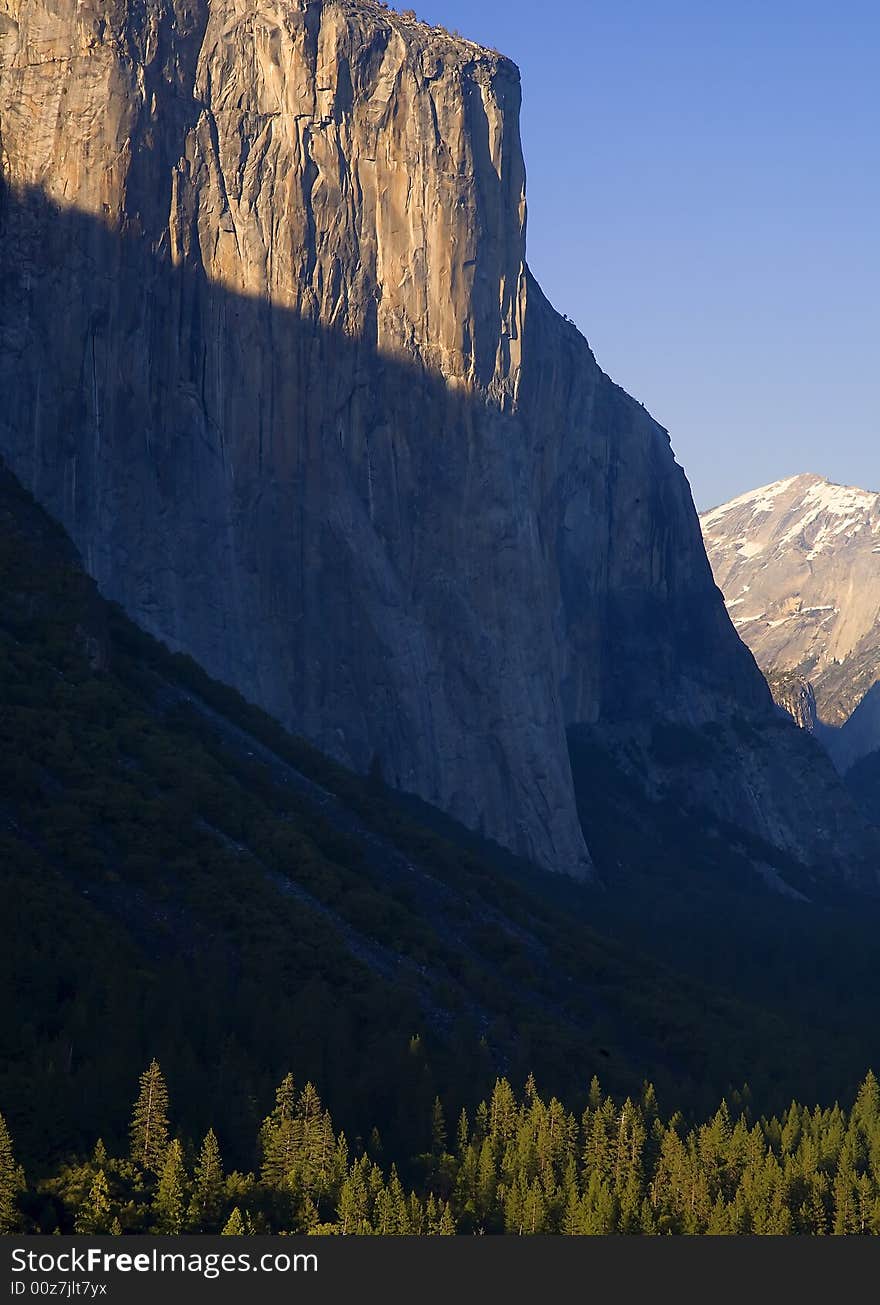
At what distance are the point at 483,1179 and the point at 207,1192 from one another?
7.84 m

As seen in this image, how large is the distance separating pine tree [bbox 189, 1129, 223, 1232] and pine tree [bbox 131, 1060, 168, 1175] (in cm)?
100

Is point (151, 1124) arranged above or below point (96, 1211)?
above

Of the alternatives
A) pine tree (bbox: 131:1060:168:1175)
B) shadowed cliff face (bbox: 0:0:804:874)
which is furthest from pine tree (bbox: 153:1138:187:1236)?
shadowed cliff face (bbox: 0:0:804:874)

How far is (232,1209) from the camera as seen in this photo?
52.8 metres

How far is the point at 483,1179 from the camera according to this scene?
188 feet

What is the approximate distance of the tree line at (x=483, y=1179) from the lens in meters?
51.7

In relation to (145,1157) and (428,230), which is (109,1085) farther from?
(428,230)

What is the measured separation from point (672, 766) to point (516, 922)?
2687 inches

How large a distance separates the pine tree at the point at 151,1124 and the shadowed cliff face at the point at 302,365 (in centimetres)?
4483

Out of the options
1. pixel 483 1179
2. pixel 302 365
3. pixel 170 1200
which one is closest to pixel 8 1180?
pixel 170 1200

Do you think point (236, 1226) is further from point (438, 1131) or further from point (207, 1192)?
point (438, 1131)

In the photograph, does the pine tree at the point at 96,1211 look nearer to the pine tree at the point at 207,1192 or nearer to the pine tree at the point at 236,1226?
the pine tree at the point at 207,1192

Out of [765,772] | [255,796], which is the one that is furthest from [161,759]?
[765,772]

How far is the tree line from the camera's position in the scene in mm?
51719
